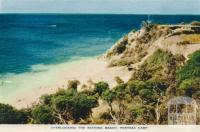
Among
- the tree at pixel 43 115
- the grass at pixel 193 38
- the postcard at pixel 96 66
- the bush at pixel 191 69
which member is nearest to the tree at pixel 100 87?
the postcard at pixel 96 66

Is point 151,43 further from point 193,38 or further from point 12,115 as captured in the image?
point 12,115

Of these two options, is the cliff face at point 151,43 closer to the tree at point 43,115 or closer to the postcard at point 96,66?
the postcard at point 96,66

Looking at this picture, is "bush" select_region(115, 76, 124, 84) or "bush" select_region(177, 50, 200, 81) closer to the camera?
"bush" select_region(177, 50, 200, 81)

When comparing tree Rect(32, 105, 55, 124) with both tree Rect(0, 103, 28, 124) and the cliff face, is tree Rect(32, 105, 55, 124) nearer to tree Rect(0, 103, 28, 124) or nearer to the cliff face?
tree Rect(0, 103, 28, 124)

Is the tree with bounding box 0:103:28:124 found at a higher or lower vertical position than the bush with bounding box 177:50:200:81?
lower

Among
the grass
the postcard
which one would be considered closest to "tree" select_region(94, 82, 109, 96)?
the postcard
